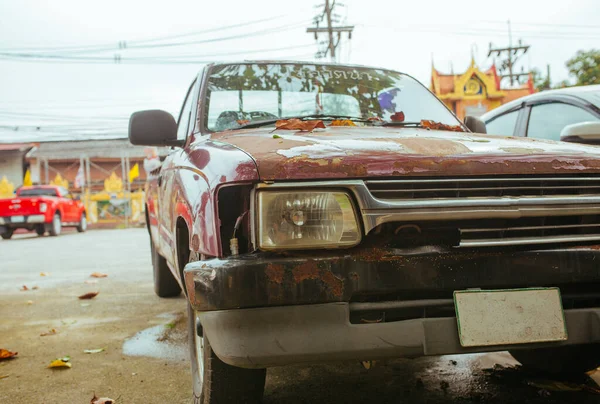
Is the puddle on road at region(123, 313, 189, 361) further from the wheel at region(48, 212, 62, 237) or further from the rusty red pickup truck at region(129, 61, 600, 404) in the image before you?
the wheel at region(48, 212, 62, 237)

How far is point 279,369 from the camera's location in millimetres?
2998

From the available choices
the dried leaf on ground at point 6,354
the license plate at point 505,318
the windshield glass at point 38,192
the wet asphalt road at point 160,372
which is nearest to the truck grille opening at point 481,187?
the license plate at point 505,318

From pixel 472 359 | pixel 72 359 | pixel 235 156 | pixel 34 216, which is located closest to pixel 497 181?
pixel 235 156

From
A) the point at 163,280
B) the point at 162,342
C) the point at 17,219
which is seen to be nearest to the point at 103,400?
the point at 162,342

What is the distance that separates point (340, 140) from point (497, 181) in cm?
56

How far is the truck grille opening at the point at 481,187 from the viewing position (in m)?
1.77

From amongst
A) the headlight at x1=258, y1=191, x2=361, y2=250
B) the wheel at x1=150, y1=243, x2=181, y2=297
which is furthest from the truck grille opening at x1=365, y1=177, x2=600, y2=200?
the wheel at x1=150, y1=243, x2=181, y2=297

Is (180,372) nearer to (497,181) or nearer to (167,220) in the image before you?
(167,220)

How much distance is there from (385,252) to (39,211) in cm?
1586

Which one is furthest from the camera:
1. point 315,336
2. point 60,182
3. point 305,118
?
point 60,182

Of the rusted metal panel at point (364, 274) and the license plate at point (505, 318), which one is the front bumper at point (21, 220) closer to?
the rusted metal panel at point (364, 274)

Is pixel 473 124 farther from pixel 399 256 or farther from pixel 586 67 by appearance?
pixel 586 67

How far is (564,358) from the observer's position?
2734mm

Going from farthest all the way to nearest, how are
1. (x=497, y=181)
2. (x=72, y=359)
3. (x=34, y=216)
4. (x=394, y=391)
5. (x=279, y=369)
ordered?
(x=34, y=216) < (x=72, y=359) < (x=279, y=369) < (x=394, y=391) < (x=497, y=181)
